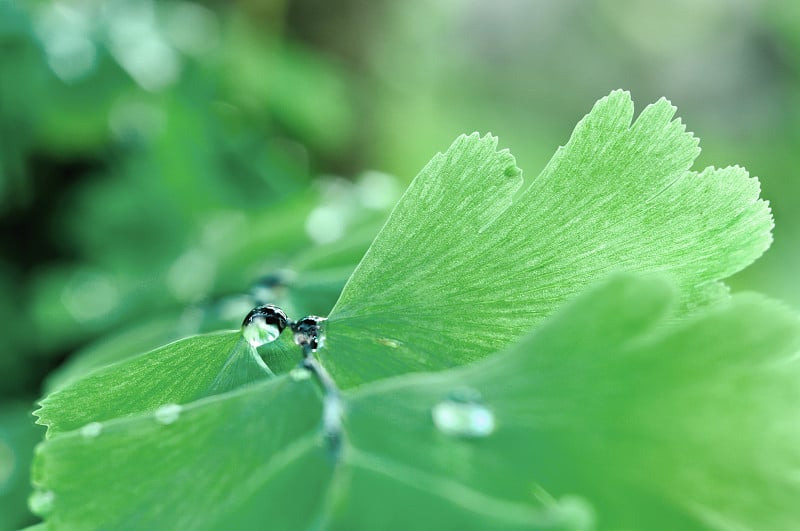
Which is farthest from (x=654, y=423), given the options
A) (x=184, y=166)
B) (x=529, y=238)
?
(x=184, y=166)

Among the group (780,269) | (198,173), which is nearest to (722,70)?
(780,269)

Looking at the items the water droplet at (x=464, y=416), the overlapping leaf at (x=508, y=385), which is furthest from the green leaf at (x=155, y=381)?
the water droplet at (x=464, y=416)

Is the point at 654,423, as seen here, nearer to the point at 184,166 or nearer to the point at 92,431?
the point at 92,431

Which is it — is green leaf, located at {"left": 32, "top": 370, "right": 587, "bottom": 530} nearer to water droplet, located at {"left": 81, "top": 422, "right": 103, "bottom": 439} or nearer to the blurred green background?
water droplet, located at {"left": 81, "top": 422, "right": 103, "bottom": 439}

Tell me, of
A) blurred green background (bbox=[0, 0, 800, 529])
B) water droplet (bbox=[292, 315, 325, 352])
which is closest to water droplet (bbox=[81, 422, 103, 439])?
water droplet (bbox=[292, 315, 325, 352])

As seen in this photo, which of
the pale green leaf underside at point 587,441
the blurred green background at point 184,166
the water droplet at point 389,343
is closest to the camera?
the pale green leaf underside at point 587,441

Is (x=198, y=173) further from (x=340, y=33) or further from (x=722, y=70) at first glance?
(x=722, y=70)

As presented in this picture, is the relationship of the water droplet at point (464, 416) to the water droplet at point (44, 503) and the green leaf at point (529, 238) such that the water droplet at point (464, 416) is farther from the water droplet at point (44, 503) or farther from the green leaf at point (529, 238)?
the water droplet at point (44, 503)
